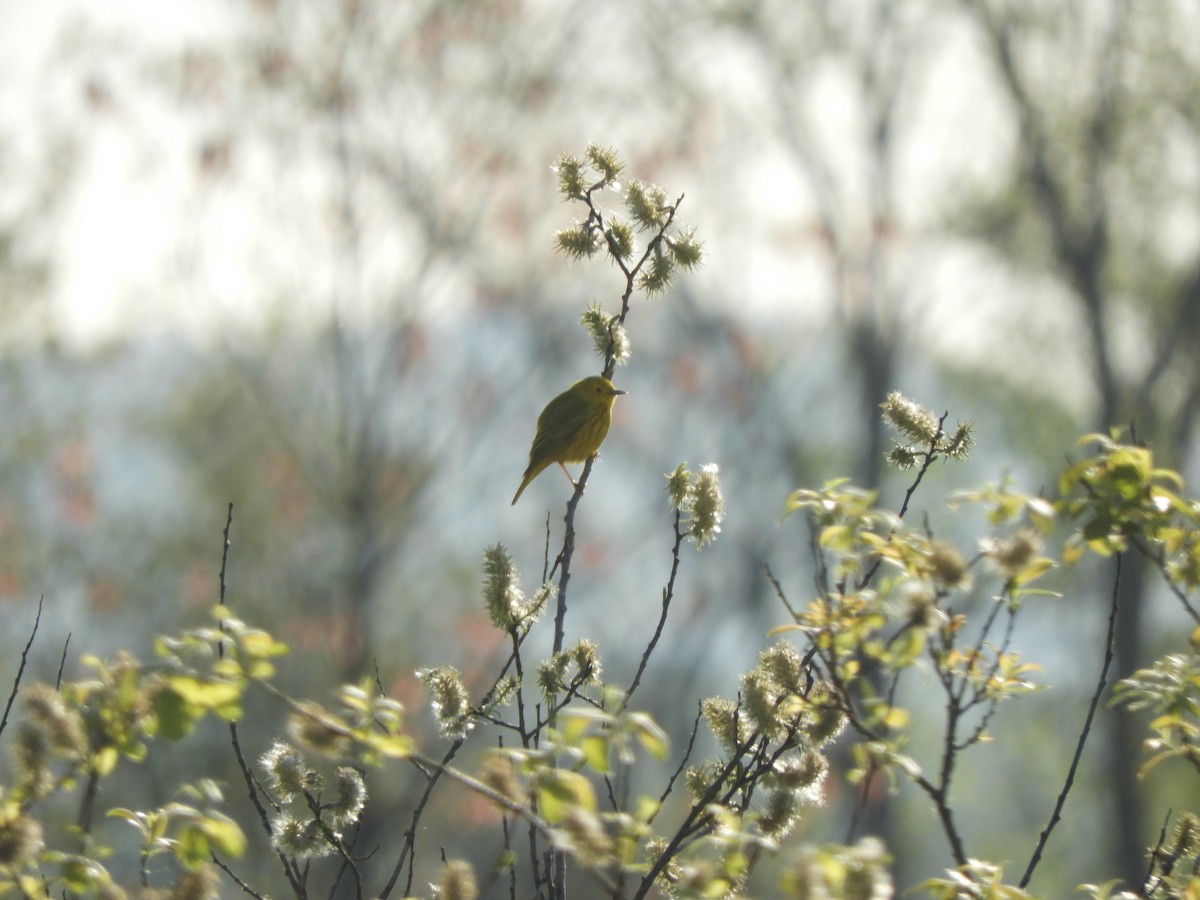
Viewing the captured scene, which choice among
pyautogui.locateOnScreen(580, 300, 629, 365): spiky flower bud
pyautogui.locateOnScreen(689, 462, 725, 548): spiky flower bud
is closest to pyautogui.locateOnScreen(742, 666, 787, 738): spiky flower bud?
pyautogui.locateOnScreen(689, 462, 725, 548): spiky flower bud

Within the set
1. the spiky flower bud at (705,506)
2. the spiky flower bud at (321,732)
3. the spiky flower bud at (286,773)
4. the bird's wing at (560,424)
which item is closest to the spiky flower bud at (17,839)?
the spiky flower bud at (321,732)

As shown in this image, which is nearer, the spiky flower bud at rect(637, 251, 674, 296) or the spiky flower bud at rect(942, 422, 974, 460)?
the spiky flower bud at rect(942, 422, 974, 460)

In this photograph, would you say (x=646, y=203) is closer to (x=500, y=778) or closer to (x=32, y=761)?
(x=500, y=778)

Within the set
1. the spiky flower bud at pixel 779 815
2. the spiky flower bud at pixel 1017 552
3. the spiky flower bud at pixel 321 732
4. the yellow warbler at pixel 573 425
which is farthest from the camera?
the yellow warbler at pixel 573 425

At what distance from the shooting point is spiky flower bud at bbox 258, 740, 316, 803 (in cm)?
266

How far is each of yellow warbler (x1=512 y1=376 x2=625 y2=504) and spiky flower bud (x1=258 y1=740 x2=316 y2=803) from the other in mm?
3900

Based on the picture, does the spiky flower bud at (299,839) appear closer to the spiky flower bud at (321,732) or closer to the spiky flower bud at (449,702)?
the spiky flower bud at (449,702)

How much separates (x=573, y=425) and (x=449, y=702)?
13.0 feet

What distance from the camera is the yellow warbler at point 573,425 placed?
669 centimetres

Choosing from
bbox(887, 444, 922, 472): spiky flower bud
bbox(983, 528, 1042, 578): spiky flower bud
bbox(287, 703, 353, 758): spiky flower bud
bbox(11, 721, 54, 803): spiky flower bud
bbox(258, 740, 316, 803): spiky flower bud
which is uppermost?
bbox(887, 444, 922, 472): spiky flower bud

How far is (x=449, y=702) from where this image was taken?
9.13 feet

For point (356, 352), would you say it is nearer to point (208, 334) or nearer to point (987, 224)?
point (208, 334)

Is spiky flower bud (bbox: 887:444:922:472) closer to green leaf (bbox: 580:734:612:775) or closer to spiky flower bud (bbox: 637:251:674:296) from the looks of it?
spiky flower bud (bbox: 637:251:674:296)

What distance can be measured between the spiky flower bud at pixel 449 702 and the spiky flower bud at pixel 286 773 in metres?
0.28
